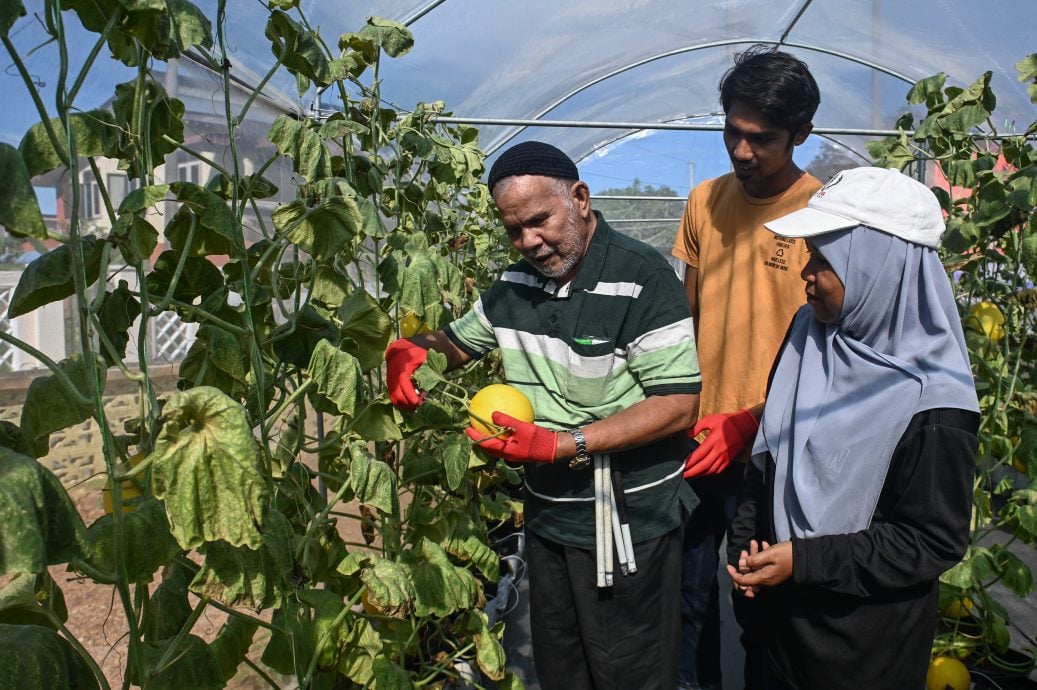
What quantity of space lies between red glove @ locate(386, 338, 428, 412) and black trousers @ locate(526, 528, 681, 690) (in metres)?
0.42

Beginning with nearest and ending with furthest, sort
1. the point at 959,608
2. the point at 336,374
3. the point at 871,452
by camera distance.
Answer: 1. the point at 336,374
2. the point at 871,452
3. the point at 959,608

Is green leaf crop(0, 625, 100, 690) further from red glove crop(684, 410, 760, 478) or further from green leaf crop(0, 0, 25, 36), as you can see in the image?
red glove crop(684, 410, 760, 478)

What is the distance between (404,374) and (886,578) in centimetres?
91

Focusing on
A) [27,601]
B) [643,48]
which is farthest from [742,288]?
[643,48]

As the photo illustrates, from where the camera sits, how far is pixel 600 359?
1.64 metres

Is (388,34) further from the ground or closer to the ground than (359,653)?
further from the ground

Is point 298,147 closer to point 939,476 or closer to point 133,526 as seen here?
point 133,526

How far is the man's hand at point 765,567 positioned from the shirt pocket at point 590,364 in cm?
41

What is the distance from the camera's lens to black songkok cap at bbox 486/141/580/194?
1584 mm

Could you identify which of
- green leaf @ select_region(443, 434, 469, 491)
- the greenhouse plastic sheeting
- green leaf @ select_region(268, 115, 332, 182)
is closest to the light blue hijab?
green leaf @ select_region(443, 434, 469, 491)

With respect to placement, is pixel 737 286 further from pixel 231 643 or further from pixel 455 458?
pixel 231 643

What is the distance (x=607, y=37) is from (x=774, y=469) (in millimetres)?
4557

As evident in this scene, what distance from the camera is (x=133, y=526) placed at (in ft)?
3.01

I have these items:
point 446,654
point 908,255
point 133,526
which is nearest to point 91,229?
point 446,654
